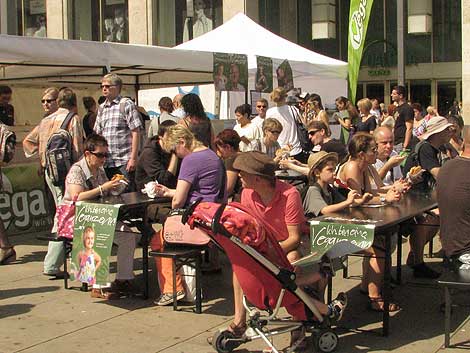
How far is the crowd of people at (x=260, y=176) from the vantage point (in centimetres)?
505

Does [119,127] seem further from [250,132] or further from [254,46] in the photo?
[254,46]

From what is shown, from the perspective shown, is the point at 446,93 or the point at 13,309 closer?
the point at 13,309

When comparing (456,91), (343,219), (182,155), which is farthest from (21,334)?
(456,91)

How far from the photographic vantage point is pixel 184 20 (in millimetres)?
32094

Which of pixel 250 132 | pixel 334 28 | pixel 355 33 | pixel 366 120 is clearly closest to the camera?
pixel 250 132

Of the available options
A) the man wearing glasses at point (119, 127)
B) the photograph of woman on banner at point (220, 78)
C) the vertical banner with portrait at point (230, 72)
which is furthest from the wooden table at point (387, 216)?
the vertical banner with portrait at point (230, 72)

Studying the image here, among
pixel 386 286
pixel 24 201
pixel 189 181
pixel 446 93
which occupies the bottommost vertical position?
pixel 386 286

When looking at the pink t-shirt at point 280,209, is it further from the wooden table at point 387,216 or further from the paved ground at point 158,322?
Result: the paved ground at point 158,322

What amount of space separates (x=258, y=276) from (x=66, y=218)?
2678mm

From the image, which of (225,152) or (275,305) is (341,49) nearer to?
(225,152)

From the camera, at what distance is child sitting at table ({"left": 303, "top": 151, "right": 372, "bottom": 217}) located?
18.8 feet

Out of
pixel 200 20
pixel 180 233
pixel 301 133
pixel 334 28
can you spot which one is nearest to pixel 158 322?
pixel 180 233

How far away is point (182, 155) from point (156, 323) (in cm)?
153

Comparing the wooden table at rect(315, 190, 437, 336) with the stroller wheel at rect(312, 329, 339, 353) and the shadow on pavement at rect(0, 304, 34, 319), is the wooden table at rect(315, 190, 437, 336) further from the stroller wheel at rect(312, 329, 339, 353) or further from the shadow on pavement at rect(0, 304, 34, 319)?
the shadow on pavement at rect(0, 304, 34, 319)
